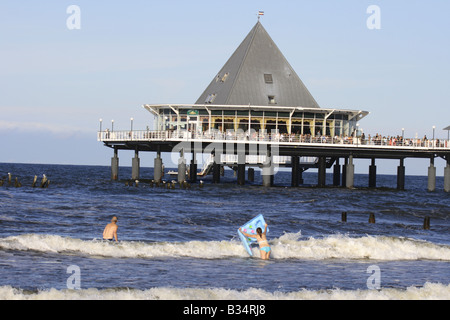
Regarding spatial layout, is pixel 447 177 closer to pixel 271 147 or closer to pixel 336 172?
pixel 336 172

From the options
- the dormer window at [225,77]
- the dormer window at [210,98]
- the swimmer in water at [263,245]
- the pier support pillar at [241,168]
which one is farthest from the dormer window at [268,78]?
the swimmer in water at [263,245]

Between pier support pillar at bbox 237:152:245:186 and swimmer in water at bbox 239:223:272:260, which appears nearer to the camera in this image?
swimmer in water at bbox 239:223:272:260

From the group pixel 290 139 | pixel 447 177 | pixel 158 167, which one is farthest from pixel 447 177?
pixel 158 167

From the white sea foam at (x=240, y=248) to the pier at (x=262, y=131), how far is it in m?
35.2

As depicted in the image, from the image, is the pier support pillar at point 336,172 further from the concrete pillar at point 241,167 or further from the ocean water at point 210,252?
the ocean water at point 210,252

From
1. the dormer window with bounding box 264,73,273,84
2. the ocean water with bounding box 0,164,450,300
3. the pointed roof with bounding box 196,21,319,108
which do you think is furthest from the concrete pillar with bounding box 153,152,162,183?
the ocean water with bounding box 0,164,450,300

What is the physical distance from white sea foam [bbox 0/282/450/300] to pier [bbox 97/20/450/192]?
4584 centimetres

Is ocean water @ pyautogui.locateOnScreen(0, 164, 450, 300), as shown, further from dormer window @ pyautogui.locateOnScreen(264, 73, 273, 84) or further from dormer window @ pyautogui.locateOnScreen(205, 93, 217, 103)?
dormer window @ pyautogui.locateOnScreen(264, 73, 273, 84)

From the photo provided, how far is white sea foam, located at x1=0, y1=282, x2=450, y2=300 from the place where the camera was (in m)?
18.3

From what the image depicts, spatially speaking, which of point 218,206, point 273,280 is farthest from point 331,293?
point 218,206

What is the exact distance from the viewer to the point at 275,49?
78.2 meters

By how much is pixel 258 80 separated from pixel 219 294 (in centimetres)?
5752

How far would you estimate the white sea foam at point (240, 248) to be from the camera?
26703 mm
